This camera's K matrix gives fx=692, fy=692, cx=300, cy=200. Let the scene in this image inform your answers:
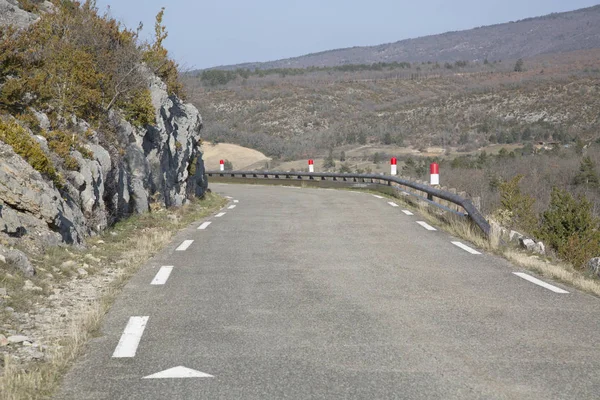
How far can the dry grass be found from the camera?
4.48 metres

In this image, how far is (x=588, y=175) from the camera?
50.4 metres

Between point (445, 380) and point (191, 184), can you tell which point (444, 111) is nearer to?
point (191, 184)

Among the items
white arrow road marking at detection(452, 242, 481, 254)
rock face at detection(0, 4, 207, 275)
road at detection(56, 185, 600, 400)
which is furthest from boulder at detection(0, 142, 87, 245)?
white arrow road marking at detection(452, 242, 481, 254)

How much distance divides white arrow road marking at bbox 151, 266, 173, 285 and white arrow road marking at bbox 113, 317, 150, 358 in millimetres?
1809

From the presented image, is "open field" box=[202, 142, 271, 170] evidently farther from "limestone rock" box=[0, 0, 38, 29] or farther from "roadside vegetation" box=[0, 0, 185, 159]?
"roadside vegetation" box=[0, 0, 185, 159]

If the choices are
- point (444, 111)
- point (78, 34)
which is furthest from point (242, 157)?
point (78, 34)

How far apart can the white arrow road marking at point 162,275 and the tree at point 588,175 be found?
4712 centimetres

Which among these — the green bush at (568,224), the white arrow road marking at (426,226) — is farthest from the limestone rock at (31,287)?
the green bush at (568,224)

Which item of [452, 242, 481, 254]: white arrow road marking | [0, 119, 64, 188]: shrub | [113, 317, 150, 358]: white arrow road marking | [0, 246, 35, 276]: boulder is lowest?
[452, 242, 481, 254]: white arrow road marking

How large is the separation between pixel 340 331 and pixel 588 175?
161ft

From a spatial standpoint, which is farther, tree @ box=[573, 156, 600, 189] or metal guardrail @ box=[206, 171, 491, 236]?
tree @ box=[573, 156, 600, 189]

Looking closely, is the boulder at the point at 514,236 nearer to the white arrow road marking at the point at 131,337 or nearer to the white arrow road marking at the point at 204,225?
the white arrow road marking at the point at 204,225

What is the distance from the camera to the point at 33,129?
1156 centimetres

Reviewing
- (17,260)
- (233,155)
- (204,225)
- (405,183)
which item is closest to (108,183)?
(204,225)
